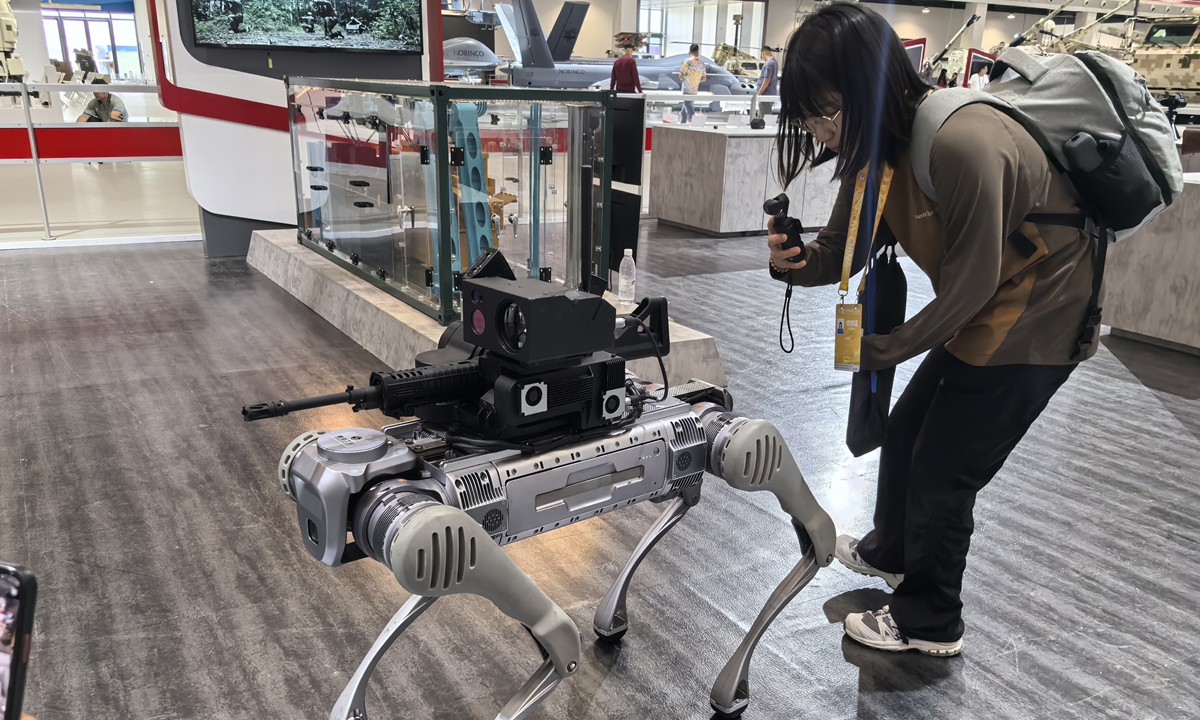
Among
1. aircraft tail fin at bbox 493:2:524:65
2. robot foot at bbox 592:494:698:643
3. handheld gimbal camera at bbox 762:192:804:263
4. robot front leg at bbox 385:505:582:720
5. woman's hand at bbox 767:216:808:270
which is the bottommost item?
robot foot at bbox 592:494:698:643

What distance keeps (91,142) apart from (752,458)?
753 cm

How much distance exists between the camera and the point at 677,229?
8367 mm

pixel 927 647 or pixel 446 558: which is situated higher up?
pixel 446 558

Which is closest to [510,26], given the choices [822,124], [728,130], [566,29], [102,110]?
[566,29]

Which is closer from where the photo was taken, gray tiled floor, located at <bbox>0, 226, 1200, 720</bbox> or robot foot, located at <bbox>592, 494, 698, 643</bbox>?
gray tiled floor, located at <bbox>0, 226, 1200, 720</bbox>

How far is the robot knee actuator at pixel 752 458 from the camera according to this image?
1.51 metres

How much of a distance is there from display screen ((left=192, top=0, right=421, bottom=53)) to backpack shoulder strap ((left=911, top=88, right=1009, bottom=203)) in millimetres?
6083

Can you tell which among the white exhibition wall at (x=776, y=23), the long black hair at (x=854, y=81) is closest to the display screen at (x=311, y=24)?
the long black hair at (x=854, y=81)

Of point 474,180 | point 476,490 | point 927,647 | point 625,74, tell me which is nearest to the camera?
point 476,490

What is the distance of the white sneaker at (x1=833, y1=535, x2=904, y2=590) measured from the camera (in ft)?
7.98

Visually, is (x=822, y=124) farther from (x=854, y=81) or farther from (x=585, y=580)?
(x=585, y=580)

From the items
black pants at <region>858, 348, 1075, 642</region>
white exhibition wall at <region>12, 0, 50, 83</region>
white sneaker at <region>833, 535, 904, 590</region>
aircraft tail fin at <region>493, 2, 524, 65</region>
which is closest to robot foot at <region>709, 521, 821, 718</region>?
black pants at <region>858, 348, 1075, 642</region>

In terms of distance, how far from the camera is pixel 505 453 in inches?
52.0

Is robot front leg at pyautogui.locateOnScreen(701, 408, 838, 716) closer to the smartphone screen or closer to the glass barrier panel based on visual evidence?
the smartphone screen
